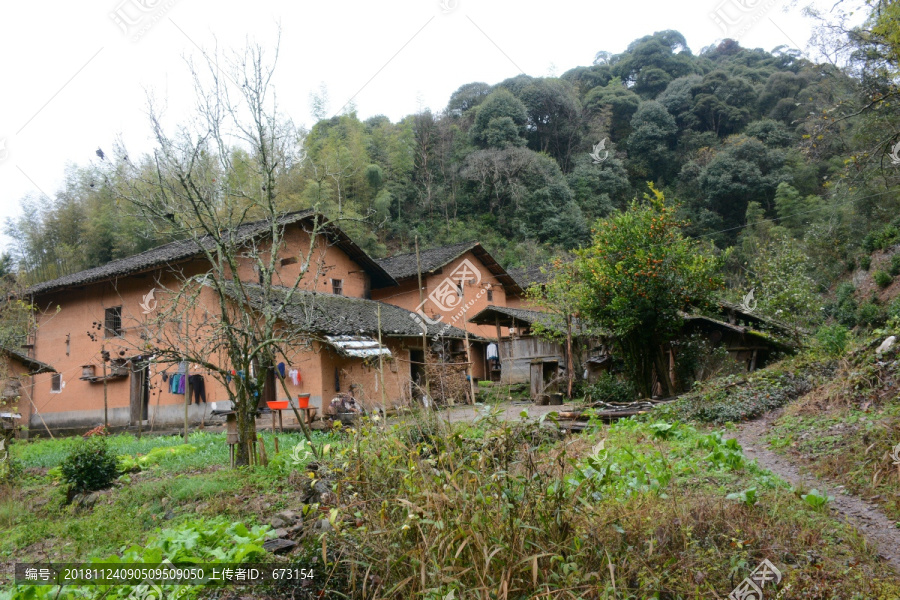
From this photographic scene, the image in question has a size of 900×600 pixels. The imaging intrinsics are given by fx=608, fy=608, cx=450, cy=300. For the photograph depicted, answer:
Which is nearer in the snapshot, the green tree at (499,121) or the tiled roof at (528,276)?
the tiled roof at (528,276)

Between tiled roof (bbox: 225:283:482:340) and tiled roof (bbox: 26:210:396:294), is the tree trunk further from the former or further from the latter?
tiled roof (bbox: 26:210:396:294)

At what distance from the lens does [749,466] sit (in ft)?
18.2

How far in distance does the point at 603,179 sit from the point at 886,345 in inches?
1250

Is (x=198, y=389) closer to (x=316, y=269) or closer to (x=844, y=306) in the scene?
(x=316, y=269)

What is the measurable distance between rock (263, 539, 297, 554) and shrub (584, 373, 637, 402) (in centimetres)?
1155

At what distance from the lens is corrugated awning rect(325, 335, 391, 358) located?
14086mm

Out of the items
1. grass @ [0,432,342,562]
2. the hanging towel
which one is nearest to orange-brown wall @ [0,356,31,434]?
the hanging towel

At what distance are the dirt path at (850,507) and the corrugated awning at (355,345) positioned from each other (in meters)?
8.71

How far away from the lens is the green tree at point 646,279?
1367 centimetres

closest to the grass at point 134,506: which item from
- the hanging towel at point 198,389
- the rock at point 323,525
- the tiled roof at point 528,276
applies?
the rock at point 323,525

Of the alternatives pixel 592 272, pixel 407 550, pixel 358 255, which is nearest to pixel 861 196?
pixel 592 272

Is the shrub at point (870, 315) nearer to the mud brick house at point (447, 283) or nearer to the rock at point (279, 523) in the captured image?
the mud brick house at point (447, 283)

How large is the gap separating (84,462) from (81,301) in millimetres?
13153

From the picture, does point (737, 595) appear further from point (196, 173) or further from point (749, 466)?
point (196, 173)
